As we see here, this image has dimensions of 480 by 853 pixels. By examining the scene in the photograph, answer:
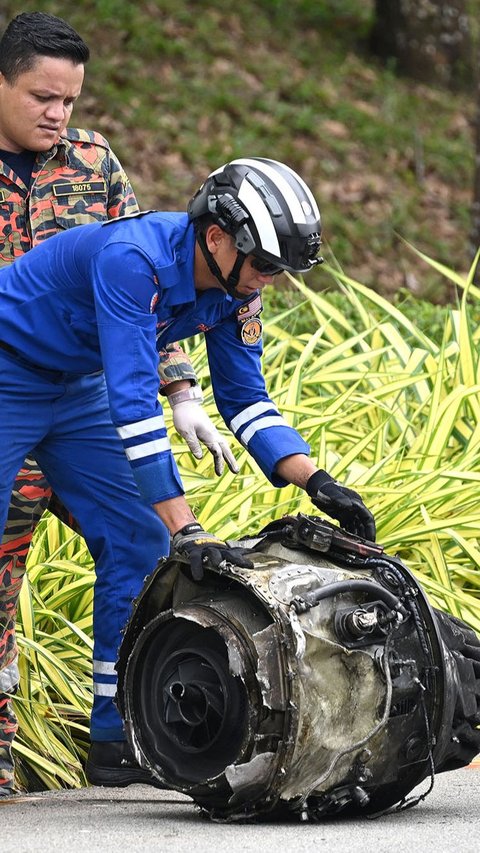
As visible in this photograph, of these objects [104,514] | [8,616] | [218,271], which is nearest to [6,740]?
[8,616]

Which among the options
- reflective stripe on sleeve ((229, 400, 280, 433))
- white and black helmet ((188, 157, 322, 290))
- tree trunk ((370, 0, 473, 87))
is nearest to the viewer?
white and black helmet ((188, 157, 322, 290))

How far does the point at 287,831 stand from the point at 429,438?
231cm

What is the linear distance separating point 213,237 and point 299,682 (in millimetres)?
1135

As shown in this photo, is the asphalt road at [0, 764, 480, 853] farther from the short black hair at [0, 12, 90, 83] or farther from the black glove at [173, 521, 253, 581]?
the short black hair at [0, 12, 90, 83]

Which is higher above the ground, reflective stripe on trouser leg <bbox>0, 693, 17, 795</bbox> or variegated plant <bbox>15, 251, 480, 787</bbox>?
variegated plant <bbox>15, 251, 480, 787</bbox>

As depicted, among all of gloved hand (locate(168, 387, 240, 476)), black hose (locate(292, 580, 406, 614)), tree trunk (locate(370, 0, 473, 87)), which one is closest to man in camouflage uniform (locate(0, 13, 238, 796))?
gloved hand (locate(168, 387, 240, 476))

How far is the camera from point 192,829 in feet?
11.0

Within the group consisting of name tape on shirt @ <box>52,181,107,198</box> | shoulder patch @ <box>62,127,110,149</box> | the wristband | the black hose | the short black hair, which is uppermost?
the short black hair

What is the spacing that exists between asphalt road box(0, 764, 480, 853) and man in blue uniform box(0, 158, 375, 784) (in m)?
0.21

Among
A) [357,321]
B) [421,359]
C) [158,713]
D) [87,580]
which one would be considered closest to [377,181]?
[357,321]

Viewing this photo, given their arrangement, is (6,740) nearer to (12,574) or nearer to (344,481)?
(12,574)

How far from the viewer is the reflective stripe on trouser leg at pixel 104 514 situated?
151 inches

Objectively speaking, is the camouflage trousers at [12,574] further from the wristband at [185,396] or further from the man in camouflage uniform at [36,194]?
the wristband at [185,396]

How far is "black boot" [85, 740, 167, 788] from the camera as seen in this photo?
377 centimetres
